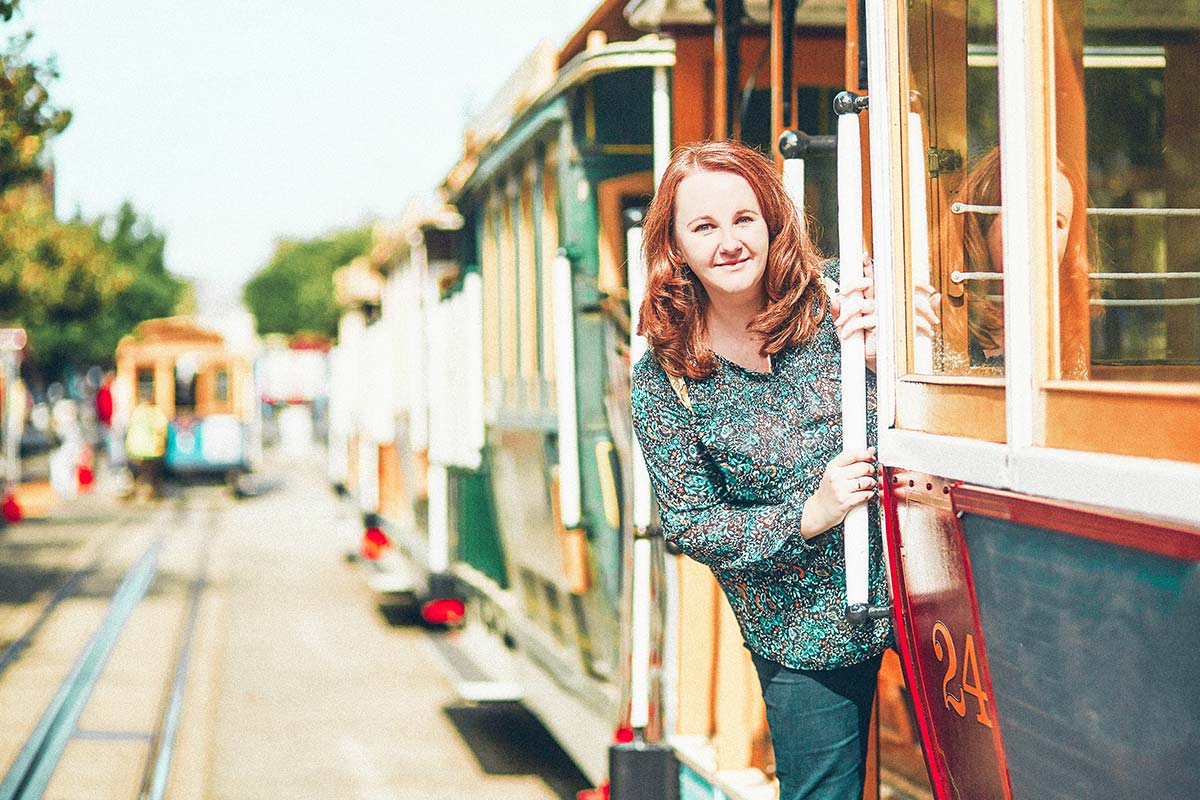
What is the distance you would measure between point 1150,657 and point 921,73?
1063 mm

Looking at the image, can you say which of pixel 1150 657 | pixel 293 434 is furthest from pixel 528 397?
pixel 293 434

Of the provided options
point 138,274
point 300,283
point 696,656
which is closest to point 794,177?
point 696,656

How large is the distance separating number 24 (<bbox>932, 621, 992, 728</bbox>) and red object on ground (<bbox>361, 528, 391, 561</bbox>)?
926cm

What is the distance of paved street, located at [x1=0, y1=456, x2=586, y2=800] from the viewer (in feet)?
22.1

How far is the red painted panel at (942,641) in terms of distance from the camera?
230cm

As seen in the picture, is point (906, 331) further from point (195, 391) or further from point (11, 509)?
point (195, 391)

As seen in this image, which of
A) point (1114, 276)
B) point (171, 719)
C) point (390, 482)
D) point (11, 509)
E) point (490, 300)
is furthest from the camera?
point (11, 509)

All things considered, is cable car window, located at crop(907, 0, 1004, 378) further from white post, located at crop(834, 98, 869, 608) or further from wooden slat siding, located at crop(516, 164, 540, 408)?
wooden slat siding, located at crop(516, 164, 540, 408)

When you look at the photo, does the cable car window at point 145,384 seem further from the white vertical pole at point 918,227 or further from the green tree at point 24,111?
the white vertical pole at point 918,227

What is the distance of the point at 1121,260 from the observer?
7.68 ft

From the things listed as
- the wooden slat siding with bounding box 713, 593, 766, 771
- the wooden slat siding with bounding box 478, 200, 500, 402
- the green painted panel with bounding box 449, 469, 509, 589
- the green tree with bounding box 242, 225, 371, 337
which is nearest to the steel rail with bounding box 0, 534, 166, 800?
the green painted panel with bounding box 449, 469, 509, 589

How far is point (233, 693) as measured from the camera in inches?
343

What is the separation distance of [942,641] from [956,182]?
2.28 feet

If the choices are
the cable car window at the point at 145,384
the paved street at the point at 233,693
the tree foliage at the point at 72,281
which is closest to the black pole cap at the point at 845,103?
the paved street at the point at 233,693
